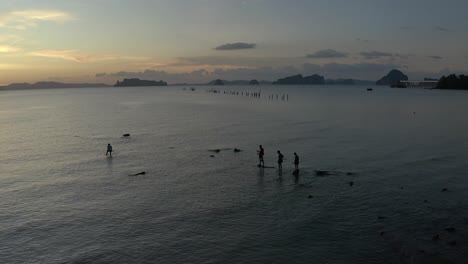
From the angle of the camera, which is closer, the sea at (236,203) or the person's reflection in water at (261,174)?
the sea at (236,203)

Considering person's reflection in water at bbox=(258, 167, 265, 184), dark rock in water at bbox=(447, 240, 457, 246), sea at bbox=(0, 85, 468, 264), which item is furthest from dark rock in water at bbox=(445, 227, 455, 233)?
person's reflection in water at bbox=(258, 167, 265, 184)

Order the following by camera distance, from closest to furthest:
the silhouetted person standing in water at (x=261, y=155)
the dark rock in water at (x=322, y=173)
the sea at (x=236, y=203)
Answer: the sea at (x=236, y=203) < the dark rock in water at (x=322, y=173) < the silhouetted person standing in water at (x=261, y=155)

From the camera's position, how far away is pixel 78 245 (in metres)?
28.0

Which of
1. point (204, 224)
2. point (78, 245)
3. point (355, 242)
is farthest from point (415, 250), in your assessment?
point (78, 245)

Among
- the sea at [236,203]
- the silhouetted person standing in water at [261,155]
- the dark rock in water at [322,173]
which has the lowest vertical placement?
the sea at [236,203]

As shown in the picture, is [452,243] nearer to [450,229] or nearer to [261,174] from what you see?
Answer: [450,229]

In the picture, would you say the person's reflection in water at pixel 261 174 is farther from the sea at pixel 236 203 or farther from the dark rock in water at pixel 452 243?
the dark rock in water at pixel 452 243

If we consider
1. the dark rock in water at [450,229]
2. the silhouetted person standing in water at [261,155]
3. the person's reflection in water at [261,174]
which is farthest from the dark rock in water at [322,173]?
the dark rock in water at [450,229]

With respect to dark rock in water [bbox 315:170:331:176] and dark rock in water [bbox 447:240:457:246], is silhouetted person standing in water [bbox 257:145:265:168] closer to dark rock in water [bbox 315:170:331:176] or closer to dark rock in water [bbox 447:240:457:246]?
dark rock in water [bbox 315:170:331:176]

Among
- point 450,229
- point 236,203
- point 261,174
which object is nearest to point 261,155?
point 261,174

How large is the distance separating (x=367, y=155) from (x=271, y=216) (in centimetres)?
2967

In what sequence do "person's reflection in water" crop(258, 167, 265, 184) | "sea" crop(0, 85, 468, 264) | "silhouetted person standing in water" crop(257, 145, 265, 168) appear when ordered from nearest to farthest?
"sea" crop(0, 85, 468, 264) → "person's reflection in water" crop(258, 167, 265, 184) → "silhouetted person standing in water" crop(257, 145, 265, 168)

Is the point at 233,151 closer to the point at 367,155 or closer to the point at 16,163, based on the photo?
the point at 367,155

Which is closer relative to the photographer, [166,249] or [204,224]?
[166,249]
